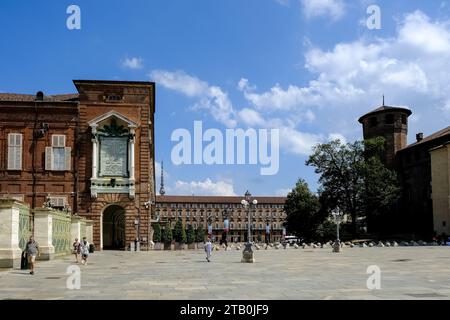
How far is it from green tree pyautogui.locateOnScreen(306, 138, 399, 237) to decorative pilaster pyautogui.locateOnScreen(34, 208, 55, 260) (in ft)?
166

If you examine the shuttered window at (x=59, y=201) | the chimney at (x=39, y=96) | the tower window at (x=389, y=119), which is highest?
the tower window at (x=389, y=119)

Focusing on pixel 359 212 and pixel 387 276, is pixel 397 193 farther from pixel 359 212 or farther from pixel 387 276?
pixel 387 276

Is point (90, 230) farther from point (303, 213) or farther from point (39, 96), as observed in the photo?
point (303, 213)

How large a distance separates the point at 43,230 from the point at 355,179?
5248cm

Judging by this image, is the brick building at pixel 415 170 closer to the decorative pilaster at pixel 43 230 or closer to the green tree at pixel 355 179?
the green tree at pixel 355 179

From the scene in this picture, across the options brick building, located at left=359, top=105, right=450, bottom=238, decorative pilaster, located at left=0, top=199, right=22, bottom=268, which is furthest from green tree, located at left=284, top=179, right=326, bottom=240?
decorative pilaster, located at left=0, top=199, right=22, bottom=268

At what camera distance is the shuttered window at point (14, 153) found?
4759cm

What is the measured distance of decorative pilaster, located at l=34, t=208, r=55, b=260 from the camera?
28266 millimetres

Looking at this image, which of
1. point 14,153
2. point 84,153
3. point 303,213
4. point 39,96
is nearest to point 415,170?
point 303,213

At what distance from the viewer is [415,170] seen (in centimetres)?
7769

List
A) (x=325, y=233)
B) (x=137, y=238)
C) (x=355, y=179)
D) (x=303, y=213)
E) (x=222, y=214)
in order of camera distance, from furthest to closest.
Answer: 1. (x=222, y=214)
2. (x=303, y=213)
3. (x=325, y=233)
4. (x=355, y=179)
5. (x=137, y=238)

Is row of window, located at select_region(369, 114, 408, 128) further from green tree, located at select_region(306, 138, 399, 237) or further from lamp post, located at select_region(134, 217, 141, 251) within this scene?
lamp post, located at select_region(134, 217, 141, 251)

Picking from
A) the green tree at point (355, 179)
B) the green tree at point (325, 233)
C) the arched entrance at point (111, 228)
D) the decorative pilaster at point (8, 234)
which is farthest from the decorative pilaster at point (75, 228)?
the green tree at point (325, 233)
